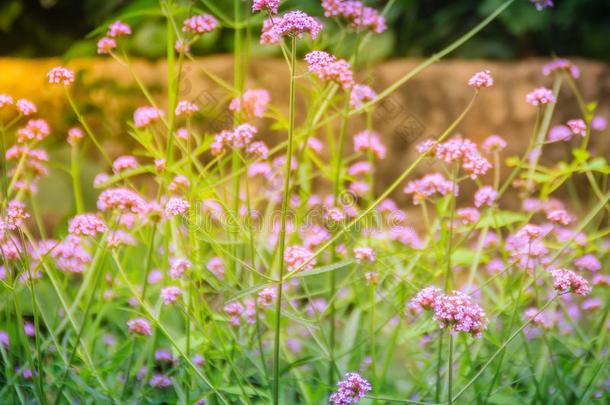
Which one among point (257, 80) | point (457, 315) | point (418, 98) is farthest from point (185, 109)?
point (418, 98)

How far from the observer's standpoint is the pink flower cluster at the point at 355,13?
1.44 m

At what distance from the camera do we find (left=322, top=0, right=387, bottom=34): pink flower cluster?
4.71 feet

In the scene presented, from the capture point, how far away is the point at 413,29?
11.5ft

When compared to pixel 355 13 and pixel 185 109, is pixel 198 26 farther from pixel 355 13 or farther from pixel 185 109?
pixel 355 13

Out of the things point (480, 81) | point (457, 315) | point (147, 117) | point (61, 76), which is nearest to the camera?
point (457, 315)

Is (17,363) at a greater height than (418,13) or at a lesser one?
lesser

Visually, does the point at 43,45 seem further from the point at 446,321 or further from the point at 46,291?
the point at 446,321

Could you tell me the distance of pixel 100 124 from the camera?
2.98 m

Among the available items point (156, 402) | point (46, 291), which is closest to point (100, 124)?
point (46, 291)

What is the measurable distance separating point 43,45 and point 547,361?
2.73m

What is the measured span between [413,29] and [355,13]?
214cm

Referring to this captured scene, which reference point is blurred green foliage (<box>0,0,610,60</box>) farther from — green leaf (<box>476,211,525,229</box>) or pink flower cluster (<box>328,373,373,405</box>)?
pink flower cluster (<box>328,373,373,405</box>)

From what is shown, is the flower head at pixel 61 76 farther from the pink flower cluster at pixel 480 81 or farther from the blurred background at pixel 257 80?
the blurred background at pixel 257 80

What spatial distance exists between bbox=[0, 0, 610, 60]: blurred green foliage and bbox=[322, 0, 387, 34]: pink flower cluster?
5.37 ft
